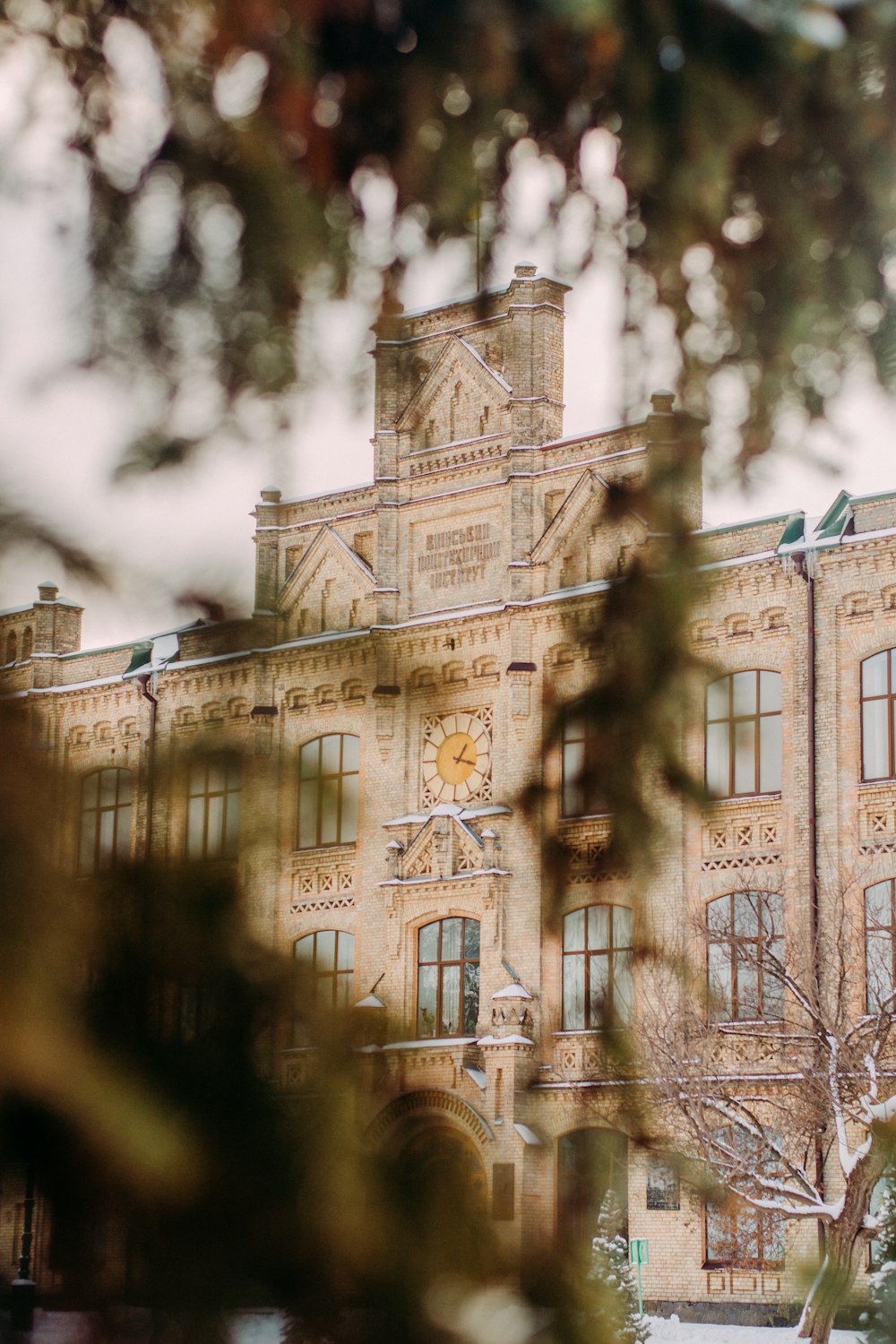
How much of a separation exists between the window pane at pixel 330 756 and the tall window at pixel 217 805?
6.7 inches

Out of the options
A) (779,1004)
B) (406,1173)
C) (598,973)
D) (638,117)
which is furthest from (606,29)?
Result: (598,973)

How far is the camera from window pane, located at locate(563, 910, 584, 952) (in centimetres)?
2575

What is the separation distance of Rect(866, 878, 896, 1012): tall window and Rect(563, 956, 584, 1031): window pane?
407 centimetres

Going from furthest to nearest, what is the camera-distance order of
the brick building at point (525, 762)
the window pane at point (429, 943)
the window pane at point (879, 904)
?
the window pane at point (429, 943)
the brick building at point (525, 762)
the window pane at point (879, 904)

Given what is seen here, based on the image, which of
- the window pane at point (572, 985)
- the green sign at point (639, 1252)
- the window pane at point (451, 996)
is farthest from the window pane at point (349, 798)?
the window pane at point (451, 996)

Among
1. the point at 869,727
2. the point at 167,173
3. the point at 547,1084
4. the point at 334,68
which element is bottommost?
the point at 547,1084

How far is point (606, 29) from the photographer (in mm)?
3318

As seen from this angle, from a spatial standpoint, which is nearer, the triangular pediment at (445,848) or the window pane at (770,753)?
the window pane at (770,753)

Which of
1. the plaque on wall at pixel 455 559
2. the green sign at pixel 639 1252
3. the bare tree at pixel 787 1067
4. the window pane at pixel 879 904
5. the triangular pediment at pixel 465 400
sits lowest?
the green sign at pixel 639 1252

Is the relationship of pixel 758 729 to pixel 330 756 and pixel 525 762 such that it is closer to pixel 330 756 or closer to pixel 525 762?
pixel 525 762

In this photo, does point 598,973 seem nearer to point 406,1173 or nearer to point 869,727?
point 869,727

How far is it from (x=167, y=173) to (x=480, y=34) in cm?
57

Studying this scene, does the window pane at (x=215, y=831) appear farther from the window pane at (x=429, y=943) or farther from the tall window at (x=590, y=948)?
the window pane at (x=429, y=943)

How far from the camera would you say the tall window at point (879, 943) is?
22.2 metres
